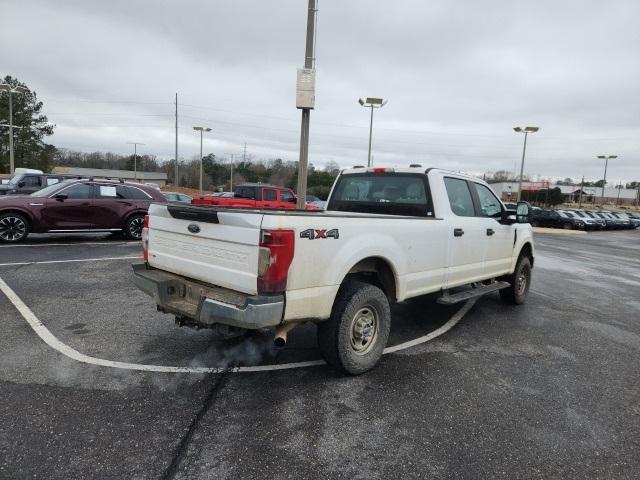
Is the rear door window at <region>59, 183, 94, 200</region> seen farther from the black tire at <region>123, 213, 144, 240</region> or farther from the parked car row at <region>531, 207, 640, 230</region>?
the parked car row at <region>531, 207, 640, 230</region>

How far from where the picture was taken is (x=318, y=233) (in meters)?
3.44

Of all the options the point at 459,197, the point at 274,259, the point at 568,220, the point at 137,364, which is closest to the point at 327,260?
the point at 274,259

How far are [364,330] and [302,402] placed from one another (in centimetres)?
90

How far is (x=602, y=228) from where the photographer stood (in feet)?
130

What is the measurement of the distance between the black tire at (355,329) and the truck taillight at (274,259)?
0.73 metres

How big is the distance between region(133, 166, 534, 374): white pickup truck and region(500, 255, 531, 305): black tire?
4.48 ft

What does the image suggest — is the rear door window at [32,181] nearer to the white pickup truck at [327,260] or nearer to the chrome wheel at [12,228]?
the chrome wheel at [12,228]

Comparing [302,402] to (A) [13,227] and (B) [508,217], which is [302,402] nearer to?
(B) [508,217]

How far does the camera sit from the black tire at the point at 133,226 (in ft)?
40.2

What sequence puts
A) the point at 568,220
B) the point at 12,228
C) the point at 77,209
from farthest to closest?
1. the point at 568,220
2. the point at 77,209
3. the point at 12,228

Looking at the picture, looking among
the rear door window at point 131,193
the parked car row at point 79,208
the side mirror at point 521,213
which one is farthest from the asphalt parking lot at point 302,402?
the rear door window at point 131,193

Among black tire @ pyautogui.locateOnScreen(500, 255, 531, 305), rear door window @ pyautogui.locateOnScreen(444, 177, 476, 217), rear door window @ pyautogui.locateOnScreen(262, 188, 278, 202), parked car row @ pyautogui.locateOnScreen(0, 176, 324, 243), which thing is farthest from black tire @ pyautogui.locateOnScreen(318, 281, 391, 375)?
rear door window @ pyautogui.locateOnScreen(262, 188, 278, 202)

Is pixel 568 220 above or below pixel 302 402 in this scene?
above

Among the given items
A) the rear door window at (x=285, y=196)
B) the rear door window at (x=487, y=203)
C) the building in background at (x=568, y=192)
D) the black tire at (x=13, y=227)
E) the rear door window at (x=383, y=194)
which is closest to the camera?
the rear door window at (x=383, y=194)
